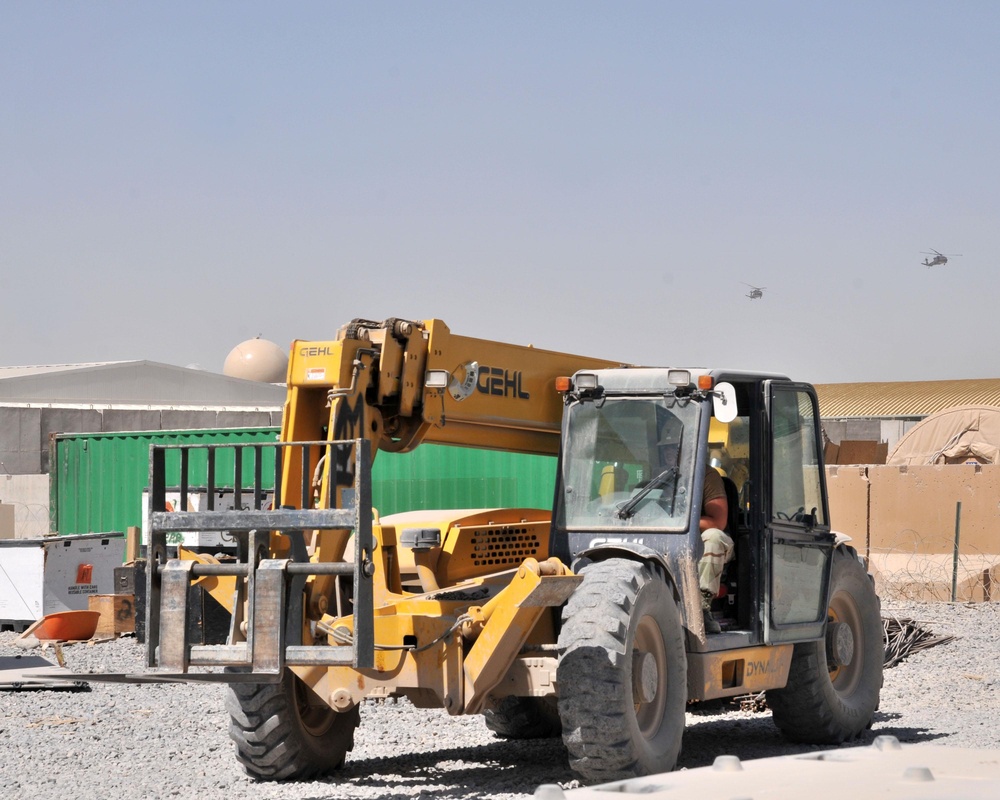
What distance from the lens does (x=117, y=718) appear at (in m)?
10.4

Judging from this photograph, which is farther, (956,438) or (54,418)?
(54,418)

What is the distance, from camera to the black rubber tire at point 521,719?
955 centimetres

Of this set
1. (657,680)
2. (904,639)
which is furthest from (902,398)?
(657,680)

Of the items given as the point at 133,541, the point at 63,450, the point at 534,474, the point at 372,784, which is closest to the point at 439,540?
the point at 372,784

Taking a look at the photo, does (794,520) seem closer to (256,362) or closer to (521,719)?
(521,719)

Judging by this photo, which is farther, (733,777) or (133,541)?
(133,541)

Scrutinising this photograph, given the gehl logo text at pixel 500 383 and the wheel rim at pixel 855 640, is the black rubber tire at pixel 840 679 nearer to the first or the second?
the wheel rim at pixel 855 640

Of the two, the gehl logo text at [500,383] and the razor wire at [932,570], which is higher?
the gehl logo text at [500,383]

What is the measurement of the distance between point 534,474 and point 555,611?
1343 cm

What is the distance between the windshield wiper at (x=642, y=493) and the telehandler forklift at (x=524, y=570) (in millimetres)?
11

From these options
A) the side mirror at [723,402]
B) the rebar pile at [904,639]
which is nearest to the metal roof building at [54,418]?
the rebar pile at [904,639]

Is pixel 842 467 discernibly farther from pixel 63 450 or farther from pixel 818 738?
pixel 63 450

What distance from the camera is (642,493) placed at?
319 inches

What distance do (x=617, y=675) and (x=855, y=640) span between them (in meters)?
3.34
